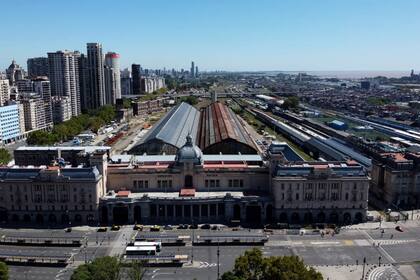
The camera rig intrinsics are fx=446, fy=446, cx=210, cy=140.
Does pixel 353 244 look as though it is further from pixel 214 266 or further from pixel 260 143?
pixel 260 143

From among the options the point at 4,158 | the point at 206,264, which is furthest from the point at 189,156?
the point at 4,158

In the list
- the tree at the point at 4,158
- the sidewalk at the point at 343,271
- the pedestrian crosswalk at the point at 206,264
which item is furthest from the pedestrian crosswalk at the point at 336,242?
the tree at the point at 4,158

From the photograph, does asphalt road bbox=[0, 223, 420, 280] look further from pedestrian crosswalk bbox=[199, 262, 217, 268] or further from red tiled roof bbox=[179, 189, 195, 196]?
red tiled roof bbox=[179, 189, 195, 196]

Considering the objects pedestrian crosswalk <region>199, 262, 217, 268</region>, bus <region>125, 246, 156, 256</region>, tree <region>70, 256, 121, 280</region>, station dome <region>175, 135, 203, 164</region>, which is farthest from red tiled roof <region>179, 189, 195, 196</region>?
tree <region>70, 256, 121, 280</region>

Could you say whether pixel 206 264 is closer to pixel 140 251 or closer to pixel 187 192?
pixel 140 251

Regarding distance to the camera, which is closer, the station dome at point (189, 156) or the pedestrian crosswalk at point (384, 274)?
the pedestrian crosswalk at point (384, 274)

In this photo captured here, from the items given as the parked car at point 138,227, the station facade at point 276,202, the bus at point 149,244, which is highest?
the station facade at point 276,202

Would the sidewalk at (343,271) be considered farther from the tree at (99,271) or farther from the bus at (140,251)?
the tree at (99,271)

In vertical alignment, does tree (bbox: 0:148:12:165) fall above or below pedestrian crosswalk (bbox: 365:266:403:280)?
above
